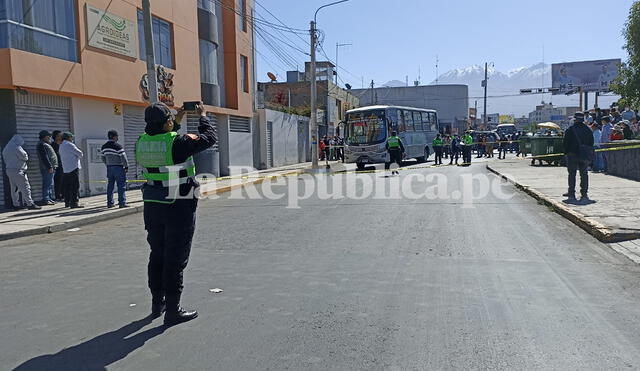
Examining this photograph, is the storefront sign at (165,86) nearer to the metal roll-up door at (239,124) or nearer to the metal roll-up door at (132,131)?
the metal roll-up door at (132,131)

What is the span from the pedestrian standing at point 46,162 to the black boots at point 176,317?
360 inches

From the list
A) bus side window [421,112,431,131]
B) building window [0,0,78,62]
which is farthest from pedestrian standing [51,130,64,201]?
bus side window [421,112,431,131]

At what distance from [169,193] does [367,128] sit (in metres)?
22.7

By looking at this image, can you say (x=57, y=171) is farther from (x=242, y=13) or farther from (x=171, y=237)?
(x=242, y=13)

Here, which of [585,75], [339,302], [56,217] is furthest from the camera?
[585,75]

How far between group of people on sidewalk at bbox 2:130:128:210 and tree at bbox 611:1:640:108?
899 inches

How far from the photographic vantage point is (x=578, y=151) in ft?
35.8

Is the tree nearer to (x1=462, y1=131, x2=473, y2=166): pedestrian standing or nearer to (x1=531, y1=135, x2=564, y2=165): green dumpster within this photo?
(x1=531, y1=135, x2=564, y2=165): green dumpster

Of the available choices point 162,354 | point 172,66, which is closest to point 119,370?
point 162,354

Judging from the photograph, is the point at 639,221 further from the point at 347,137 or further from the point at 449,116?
the point at 449,116

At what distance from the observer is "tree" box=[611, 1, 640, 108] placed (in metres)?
23.8

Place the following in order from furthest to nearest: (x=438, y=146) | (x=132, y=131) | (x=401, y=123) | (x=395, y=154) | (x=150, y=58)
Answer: (x=438, y=146)
(x=401, y=123)
(x=395, y=154)
(x=132, y=131)
(x=150, y=58)

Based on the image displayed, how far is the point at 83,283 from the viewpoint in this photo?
19.3 ft

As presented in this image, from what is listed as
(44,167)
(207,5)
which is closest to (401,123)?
(207,5)
